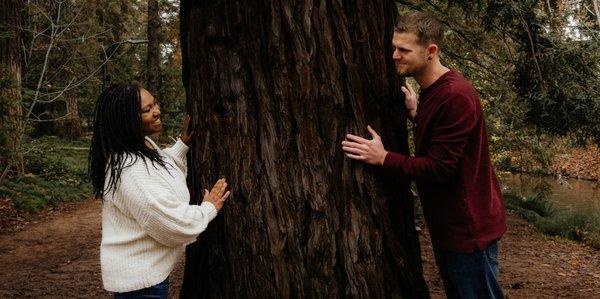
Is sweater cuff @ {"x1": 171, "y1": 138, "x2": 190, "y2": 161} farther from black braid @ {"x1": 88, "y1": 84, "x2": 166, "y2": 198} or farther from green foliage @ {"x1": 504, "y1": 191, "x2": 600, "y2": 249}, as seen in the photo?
green foliage @ {"x1": 504, "y1": 191, "x2": 600, "y2": 249}

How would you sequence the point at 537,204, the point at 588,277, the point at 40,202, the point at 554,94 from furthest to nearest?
the point at 537,204, the point at 40,202, the point at 588,277, the point at 554,94

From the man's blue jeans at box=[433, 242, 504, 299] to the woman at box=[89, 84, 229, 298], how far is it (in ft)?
3.84

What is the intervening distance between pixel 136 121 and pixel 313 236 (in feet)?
3.51

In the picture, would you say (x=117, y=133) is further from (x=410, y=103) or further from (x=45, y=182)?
(x=45, y=182)

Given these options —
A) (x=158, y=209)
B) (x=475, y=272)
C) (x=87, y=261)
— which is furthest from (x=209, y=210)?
(x=87, y=261)

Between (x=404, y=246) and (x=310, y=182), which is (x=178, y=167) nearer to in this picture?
(x=310, y=182)

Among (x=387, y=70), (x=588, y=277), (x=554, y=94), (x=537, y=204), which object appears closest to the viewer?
(x=387, y=70)

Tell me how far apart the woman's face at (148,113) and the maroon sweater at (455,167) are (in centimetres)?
125

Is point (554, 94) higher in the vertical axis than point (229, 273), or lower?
higher

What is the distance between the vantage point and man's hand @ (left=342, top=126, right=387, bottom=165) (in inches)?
93.7

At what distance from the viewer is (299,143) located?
240cm

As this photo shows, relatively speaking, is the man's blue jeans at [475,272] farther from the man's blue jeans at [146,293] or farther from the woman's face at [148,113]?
the woman's face at [148,113]

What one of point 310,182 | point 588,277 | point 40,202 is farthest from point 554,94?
point 40,202

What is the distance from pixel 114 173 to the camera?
2.45 meters
